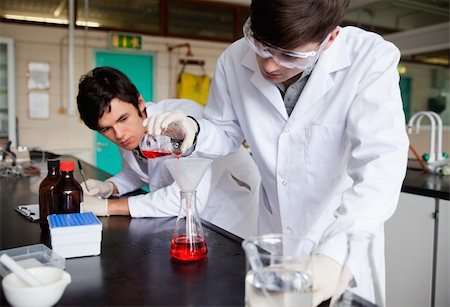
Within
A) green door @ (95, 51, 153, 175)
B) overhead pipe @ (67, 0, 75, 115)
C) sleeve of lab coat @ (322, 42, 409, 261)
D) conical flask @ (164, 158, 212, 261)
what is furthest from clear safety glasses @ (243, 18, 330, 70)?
green door @ (95, 51, 153, 175)

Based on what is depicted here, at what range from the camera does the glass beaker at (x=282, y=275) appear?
617mm

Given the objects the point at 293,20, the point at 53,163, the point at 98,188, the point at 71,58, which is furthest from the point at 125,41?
the point at 293,20

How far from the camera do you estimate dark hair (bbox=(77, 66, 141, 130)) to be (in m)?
1.60

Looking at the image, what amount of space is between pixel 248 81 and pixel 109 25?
13.6 ft

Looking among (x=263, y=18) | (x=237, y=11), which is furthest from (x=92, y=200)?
(x=237, y=11)

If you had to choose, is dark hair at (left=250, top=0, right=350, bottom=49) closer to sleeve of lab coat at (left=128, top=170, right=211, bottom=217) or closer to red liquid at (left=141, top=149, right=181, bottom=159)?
red liquid at (left=141, top=149, right=181, bottom=159)

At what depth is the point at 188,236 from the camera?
103cm

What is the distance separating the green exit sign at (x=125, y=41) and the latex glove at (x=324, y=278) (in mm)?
4662

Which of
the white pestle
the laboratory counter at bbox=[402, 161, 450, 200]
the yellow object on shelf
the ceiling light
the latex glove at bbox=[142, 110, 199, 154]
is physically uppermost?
the ceiling light

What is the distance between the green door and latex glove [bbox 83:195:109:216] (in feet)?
12.3

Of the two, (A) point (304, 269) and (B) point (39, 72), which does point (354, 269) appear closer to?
(A) point (304, 269)

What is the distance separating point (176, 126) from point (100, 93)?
50 centimetres

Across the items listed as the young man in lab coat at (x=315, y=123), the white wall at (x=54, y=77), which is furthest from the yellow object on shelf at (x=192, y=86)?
the young man in lab coat at (x=315, y=123)

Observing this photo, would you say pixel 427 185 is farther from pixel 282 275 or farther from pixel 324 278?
pixel 282 275
